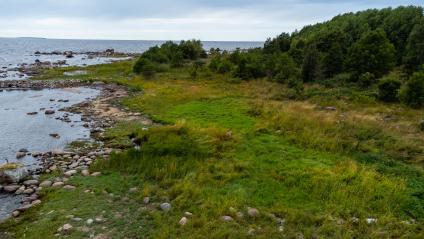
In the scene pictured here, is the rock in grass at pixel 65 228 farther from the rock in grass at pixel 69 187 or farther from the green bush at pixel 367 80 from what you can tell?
the green bush at pixel 367 80

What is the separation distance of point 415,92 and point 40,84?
42360mm

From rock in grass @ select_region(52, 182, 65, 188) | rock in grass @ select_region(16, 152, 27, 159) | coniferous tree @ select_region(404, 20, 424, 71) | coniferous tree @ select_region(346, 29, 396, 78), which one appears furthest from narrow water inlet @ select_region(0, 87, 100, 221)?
coniferous tree @ select_region(404, 20, 424, 71)

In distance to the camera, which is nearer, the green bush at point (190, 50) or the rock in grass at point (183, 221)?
the rock in grass at point (183, 221)

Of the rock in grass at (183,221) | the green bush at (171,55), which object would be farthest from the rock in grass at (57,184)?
the green bush at (171,55)

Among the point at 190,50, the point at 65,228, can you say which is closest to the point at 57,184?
the point at 65,228

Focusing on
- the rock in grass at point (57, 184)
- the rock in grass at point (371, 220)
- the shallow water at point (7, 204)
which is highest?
the rock in grass at point (371, 220)

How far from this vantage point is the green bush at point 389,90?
31.0 meters

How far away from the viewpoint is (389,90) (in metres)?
31.0

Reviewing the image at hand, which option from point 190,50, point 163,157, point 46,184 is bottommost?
point 46,184

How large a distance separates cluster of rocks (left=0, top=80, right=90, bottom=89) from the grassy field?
2541 centimetres

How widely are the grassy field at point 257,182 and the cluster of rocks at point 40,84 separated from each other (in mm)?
25406

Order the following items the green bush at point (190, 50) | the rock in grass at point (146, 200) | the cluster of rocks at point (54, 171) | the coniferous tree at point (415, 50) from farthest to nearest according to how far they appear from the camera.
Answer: the green bush at point (190, 50)
the coniferous tree at point (415, 50)
the cluster of rocks at point (54, 171)
the rock in grass at point (146, 200)

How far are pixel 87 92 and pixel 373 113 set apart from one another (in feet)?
97.9

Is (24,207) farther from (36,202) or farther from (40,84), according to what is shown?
(40,84)
